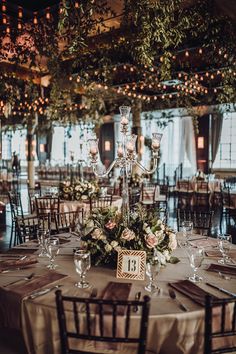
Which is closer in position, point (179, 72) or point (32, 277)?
point (32, 277)

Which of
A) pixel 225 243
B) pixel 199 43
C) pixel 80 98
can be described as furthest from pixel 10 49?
pixel 80 98

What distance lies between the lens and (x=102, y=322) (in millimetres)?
1733

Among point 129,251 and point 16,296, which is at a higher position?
point 129,251

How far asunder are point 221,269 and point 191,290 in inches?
19.2

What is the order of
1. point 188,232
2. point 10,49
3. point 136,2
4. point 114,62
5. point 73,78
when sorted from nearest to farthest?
point 188,232 → point 136,2 → point 10,49 → point 114,62 → point 73,78

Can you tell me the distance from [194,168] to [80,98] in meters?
6.65

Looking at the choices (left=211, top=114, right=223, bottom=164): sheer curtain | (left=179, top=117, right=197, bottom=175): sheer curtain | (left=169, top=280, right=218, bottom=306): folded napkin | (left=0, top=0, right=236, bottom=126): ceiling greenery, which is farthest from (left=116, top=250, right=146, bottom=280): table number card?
(left=179, top=117, right=197, bottom=175): sheer curtain

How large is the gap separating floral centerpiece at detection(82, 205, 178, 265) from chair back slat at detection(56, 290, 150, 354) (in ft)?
2.00

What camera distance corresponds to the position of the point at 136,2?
3.88 m

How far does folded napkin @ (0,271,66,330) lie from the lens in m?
2.04

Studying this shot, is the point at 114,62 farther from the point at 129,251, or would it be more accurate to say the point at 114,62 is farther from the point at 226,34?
the point at 129,251

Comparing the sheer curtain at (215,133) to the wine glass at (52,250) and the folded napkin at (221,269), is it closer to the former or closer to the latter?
the folded napkin at (221,269)

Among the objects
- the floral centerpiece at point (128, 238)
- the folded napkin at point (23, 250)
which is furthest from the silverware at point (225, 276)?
the folded napkin at point (23, 250)

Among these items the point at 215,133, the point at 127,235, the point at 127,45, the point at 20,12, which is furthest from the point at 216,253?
the point at 215,133
